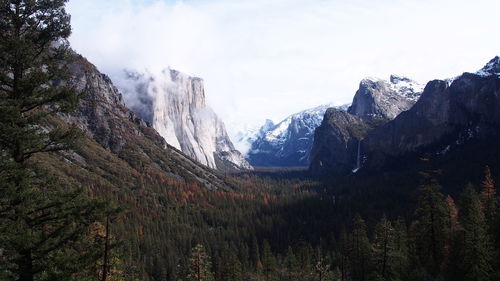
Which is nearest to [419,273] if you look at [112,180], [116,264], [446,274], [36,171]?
[446,274]

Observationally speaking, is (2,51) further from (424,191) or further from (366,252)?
(366,252)

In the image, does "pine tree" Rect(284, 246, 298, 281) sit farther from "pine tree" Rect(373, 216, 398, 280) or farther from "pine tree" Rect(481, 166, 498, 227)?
"pine tree" Rect(481, 166, 498, 227)

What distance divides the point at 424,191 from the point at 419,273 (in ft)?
39.8

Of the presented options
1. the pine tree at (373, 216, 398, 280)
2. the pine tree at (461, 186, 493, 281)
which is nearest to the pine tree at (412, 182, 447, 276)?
the pine tree at (461, 186, 493, 281)

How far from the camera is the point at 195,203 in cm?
18888

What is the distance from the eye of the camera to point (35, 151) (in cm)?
1723

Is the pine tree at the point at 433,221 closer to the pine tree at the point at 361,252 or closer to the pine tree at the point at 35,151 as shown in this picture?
the pine tree at the point at 361,252

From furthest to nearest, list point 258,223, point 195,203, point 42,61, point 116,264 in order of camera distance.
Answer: point 195,203
point 258,223
point 116,264
point 42,61

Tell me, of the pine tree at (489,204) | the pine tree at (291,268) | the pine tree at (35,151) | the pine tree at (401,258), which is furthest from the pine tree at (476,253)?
the pine tree at (35,151)

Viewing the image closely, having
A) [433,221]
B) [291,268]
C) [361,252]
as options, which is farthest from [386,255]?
[291,268]

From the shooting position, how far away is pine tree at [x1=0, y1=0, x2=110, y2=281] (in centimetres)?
1586

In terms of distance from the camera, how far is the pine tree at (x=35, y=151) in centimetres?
1586

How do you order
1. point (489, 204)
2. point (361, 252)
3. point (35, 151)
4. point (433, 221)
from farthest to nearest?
point (361, 252) < point (489, 204) < point (433, 221) < point (35, 151)

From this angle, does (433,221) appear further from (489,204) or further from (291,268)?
(291,268)
